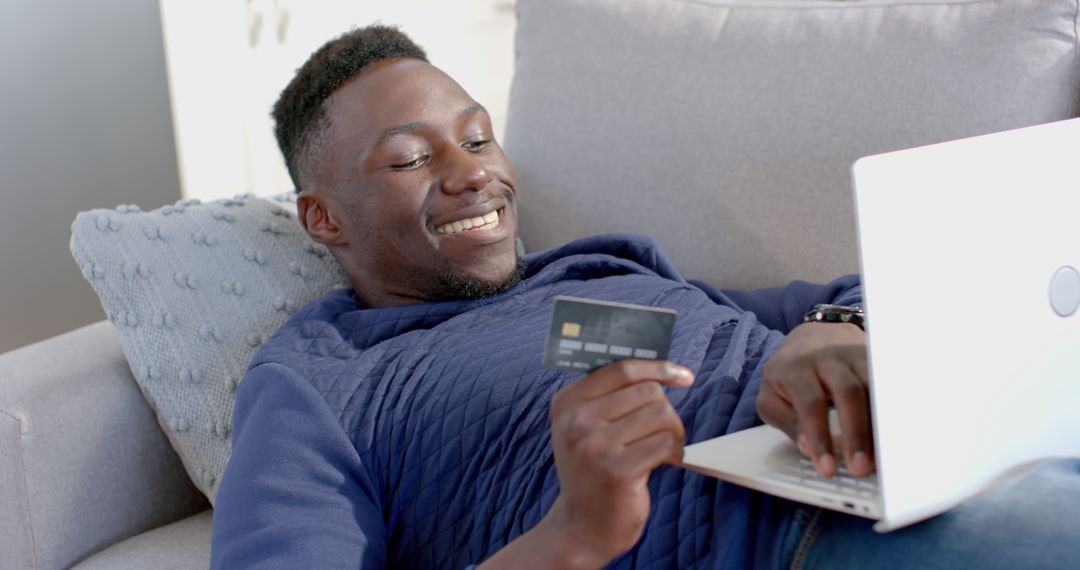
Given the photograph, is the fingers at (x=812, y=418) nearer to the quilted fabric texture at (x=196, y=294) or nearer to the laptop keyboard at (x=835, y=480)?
the laptop keyboard at (x=835, y=480)

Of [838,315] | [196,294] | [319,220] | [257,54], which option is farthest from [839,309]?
[257,54]

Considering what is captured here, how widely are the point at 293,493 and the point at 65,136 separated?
2146mm

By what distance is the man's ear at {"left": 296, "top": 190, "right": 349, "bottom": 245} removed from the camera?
1.47 m

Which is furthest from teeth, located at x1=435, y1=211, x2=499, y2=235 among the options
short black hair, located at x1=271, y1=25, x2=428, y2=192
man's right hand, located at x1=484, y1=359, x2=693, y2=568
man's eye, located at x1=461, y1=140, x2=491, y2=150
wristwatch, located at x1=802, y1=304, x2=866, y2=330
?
man's right hand, located at x1=484, y1=359, x2=693, y2=568

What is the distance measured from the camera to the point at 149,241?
1.47 metres

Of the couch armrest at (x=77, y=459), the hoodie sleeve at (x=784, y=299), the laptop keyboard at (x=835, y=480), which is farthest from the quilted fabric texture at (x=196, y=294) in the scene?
the laptop keyboard at (x=835, y=480)

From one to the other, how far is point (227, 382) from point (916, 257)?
3.04 ft

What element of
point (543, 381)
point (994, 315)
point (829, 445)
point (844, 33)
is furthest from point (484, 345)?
point (844, 33)

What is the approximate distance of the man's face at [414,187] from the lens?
1362 millimetres

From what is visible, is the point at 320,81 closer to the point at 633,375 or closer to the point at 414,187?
the point at 414,187

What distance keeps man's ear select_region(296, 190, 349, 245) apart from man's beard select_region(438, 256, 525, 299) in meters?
0.17

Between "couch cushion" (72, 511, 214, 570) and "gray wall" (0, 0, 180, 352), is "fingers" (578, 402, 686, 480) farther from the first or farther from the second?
"gray wall" (0, 0, 180, 352)

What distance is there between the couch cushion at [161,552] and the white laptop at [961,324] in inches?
27.5

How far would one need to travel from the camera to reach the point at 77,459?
1.32m
